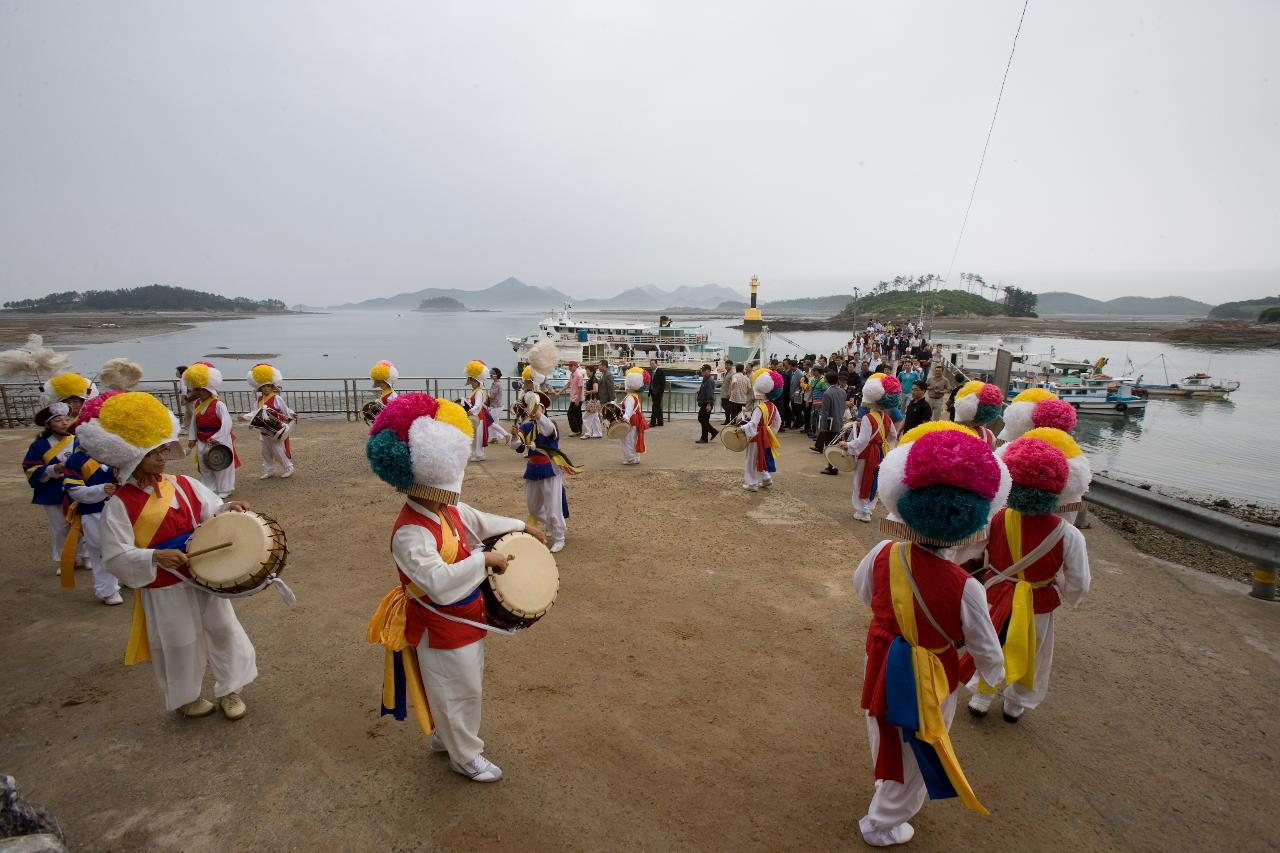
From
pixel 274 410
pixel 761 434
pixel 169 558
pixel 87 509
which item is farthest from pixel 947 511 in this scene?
pixel 274 410

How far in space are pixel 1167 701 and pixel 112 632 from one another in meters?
8.03

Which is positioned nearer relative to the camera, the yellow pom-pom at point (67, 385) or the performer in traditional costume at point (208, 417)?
the yellow pom-pom at point (67, 385)

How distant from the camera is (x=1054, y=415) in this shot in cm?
480

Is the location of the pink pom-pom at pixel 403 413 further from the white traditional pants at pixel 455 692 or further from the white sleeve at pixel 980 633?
the white sleeve at pixel 980 633

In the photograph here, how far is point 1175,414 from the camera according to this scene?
2556 cm

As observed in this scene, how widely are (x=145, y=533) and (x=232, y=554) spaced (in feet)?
1.68

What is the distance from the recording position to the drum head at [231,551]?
3.44m

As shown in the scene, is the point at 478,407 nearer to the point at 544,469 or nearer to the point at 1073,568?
the point at 544,469

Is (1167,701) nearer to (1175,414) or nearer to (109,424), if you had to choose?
(109,424)

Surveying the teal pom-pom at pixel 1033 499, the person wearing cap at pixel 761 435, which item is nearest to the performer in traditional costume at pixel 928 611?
the teal pom-pom at pixel 1033 499

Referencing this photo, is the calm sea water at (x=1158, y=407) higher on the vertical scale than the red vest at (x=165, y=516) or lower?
lower

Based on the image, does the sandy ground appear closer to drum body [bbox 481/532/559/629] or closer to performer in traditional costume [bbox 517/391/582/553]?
performer in traditional costume [bbox 517/391/582/553]

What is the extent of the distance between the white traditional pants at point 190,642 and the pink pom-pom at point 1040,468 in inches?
192

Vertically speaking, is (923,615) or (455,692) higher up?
(923,615)
